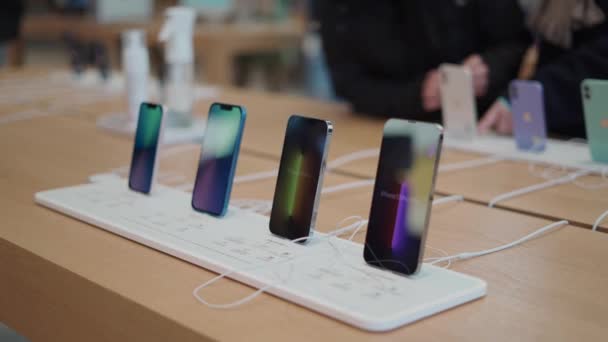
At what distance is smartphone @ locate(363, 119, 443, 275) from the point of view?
796 millimetres

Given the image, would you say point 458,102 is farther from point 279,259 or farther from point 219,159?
point 279,259

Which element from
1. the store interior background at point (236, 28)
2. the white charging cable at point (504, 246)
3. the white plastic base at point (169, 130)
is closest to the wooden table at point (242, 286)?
the white charging cable at point (504, 246)

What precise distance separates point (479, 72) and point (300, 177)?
1107mm

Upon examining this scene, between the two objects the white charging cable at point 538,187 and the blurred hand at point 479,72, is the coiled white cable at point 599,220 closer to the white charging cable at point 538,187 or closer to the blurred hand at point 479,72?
the white charging cable at point 538,187

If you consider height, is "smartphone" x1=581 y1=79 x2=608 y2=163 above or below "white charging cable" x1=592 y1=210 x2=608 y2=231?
above

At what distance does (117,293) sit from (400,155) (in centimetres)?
34

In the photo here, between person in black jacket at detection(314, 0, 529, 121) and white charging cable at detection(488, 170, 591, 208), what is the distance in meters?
0.62

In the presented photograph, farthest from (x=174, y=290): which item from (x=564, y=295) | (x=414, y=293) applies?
(x=564, y=295)

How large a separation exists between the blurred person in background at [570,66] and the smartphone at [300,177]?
0.88 m

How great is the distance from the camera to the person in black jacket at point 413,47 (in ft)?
6.36

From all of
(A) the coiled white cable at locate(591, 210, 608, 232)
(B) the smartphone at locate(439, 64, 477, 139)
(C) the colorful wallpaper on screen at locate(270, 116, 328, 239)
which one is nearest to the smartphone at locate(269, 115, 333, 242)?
(C) the colorful wallpaper on screen at locate(270, 116, 328, 239)

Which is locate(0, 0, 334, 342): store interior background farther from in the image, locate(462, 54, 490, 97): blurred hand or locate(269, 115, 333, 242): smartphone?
locate(269, 115, 333, 242): smartphone

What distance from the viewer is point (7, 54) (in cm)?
398

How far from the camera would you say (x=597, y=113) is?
1363 millimetres
